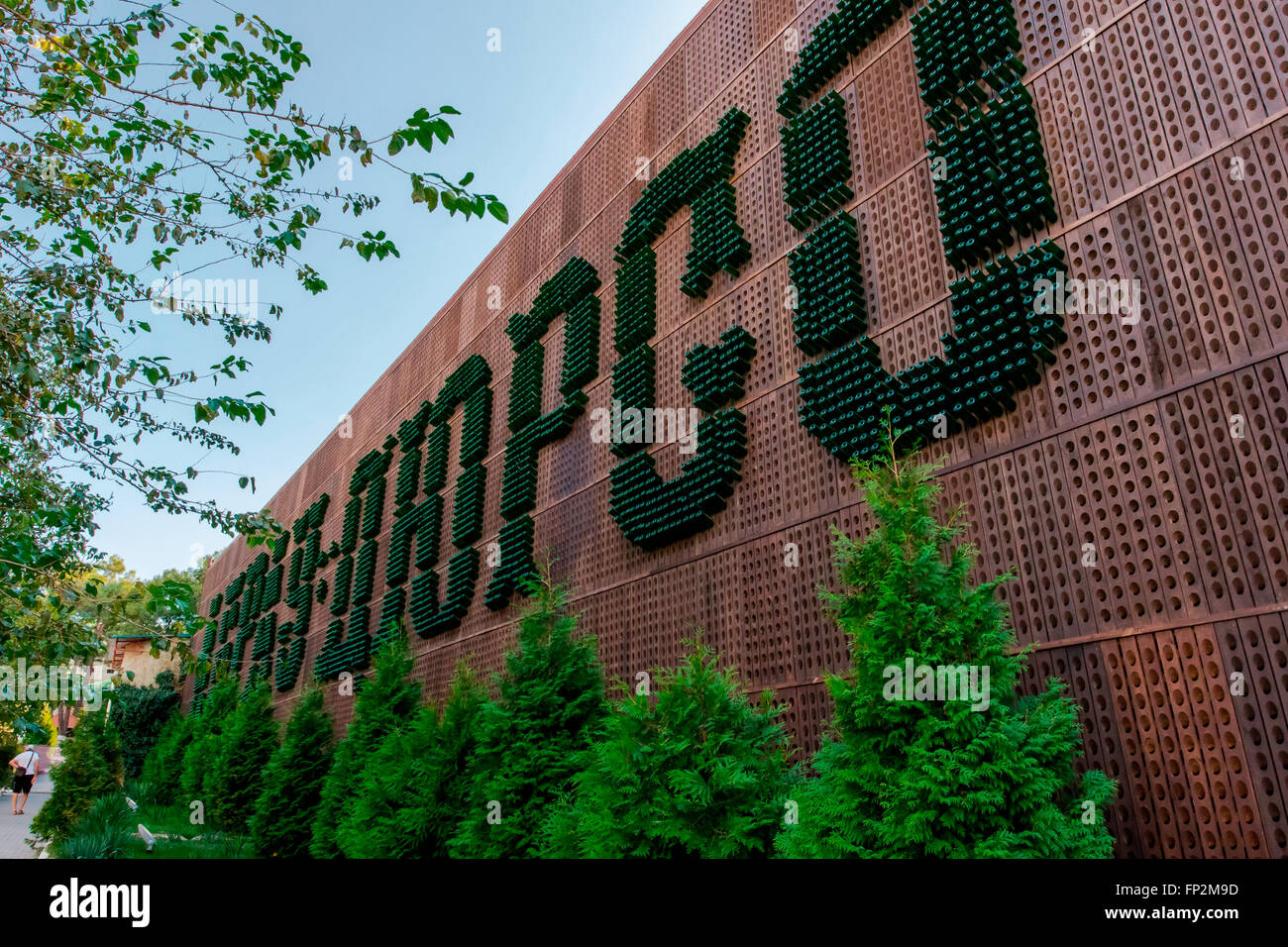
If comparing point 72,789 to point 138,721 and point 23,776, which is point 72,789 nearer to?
point 23,776

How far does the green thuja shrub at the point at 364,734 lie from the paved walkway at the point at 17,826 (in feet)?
12.4

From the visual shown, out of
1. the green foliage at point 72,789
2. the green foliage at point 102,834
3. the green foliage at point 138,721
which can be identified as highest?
the green foliage at point 138,721

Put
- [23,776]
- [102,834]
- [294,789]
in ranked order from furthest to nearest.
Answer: [23,776]
[294,789]
[102,834]

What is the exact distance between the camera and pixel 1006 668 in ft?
12.9

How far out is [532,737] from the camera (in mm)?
6391

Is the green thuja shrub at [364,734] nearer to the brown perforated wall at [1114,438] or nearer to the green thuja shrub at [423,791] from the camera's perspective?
the green thuja shrub at [423,791]

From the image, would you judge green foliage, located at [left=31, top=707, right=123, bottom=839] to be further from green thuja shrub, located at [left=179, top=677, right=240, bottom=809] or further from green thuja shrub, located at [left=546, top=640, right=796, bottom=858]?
green thuja shrub, located at [left=546, top=640, right=796, bottom=858]

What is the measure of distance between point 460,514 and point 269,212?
728cm

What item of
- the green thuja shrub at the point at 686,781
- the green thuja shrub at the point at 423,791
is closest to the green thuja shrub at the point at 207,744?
the green thuja shrub at the point at 423,791

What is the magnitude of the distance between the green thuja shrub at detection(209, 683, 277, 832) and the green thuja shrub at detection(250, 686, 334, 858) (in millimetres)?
1909

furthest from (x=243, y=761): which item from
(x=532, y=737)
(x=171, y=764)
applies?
(x=532, y=737)

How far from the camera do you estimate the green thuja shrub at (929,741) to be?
3.53m

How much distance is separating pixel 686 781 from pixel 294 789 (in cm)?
882

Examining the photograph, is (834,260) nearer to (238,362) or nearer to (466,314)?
(238,362)
